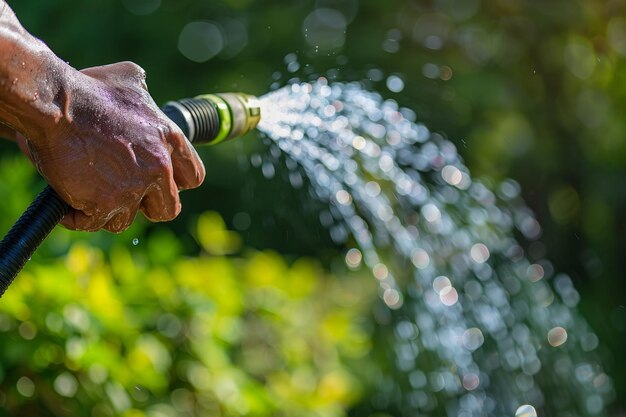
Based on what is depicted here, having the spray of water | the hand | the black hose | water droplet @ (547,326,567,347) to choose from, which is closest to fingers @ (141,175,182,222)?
the hand

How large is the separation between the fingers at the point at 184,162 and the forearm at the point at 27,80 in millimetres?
176

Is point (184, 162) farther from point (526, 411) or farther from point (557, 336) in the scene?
point (557, 336)

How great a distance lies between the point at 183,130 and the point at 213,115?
0.35 feet

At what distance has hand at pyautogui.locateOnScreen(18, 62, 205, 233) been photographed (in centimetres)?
127

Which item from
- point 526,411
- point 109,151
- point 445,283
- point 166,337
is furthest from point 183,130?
point 526,411

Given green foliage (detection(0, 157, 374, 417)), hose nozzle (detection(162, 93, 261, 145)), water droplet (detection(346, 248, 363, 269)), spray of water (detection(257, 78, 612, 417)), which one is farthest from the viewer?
water droplet (detection(346, 248, 363, 269))

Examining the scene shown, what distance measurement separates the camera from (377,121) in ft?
9.74

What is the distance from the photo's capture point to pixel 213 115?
5.25 ft

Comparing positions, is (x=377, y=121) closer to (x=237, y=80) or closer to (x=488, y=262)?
(x=488, y=262)

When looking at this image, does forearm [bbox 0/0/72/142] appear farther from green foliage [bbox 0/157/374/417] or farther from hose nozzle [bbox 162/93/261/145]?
green foliage [bbox 0/157/374/417]

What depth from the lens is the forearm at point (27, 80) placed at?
1190mm

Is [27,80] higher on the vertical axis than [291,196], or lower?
higher

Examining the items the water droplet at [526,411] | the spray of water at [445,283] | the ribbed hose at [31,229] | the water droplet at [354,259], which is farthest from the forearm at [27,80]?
the water droplet at [354,259]

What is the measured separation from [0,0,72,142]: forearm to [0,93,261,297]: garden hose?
12 centimetres
